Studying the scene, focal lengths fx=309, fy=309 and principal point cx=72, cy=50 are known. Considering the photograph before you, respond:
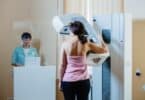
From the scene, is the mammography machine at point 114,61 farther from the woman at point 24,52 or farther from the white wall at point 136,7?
the woman at point 24,52

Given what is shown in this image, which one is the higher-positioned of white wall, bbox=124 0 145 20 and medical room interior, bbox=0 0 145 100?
white wall, bbox=124 0 145 20

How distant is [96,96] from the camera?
13.6 feet

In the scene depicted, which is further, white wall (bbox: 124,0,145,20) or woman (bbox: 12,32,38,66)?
woman (bbox: 12,32,38,66)

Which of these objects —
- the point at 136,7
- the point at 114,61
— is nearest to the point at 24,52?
the point at 114,61

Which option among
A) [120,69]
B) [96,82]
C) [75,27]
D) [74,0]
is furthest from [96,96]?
[74,0]

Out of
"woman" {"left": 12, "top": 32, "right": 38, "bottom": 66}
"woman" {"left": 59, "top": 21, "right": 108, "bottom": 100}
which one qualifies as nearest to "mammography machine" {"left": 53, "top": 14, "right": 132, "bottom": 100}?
"woman" {"left": 59, "top": 21, "right": 108, "bottom": 100}

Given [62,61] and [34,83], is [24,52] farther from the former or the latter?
[62,61]

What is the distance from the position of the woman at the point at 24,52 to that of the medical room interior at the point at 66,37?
0.17 meters

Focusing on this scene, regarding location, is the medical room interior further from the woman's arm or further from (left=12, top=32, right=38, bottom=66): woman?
the woman's arm

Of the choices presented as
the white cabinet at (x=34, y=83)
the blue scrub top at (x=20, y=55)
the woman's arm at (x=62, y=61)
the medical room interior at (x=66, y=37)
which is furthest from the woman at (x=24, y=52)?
the woman's arm at (x=62, y=61)

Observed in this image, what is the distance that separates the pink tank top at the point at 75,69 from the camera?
329cm

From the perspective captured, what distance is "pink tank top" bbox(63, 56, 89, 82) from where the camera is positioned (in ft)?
10.8

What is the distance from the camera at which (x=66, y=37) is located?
351 cm

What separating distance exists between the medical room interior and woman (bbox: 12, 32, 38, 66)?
0.55 ft
